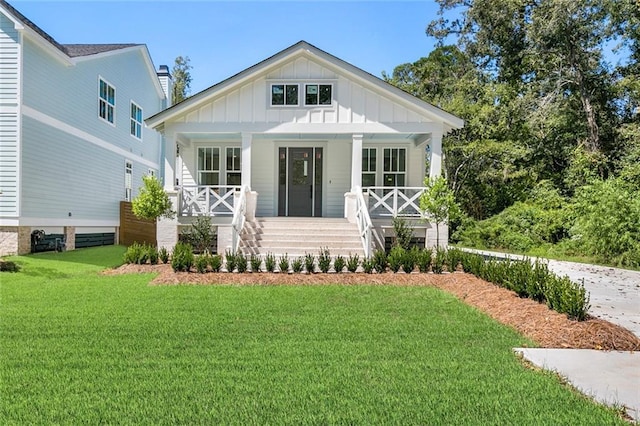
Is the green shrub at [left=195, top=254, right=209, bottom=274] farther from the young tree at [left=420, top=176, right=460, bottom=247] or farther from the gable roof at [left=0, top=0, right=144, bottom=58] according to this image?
the gable roof at [left=0, top=0, right=144, bottom=58]

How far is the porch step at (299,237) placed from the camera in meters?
10.6

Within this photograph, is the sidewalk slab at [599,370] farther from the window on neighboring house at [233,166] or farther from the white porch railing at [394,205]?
the window on neighboring house at [233,166]

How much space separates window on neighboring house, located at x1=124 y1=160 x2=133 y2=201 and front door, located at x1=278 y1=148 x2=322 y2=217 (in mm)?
9077

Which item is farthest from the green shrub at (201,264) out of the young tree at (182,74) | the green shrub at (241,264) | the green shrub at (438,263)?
the young tree at (182,74)

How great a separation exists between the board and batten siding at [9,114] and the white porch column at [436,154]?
12070mm

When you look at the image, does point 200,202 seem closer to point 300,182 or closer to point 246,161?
point 246,161

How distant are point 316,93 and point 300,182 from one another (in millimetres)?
3295

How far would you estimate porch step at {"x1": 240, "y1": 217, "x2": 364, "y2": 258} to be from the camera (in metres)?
10.6

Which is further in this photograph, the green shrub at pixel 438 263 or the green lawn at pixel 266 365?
the green shrub at pixel 438 263

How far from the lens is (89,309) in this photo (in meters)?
5.81

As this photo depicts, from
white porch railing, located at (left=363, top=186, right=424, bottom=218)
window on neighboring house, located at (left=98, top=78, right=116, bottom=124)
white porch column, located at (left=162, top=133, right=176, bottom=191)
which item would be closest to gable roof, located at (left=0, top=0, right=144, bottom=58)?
window on neighboring house, located at (left=98, top=78, right=116, bottom=124)

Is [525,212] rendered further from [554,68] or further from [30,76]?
[30,76]

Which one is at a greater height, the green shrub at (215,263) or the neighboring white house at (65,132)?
the neighboring white house at (65,132)

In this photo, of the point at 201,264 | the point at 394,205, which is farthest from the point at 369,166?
the point at 201,264
